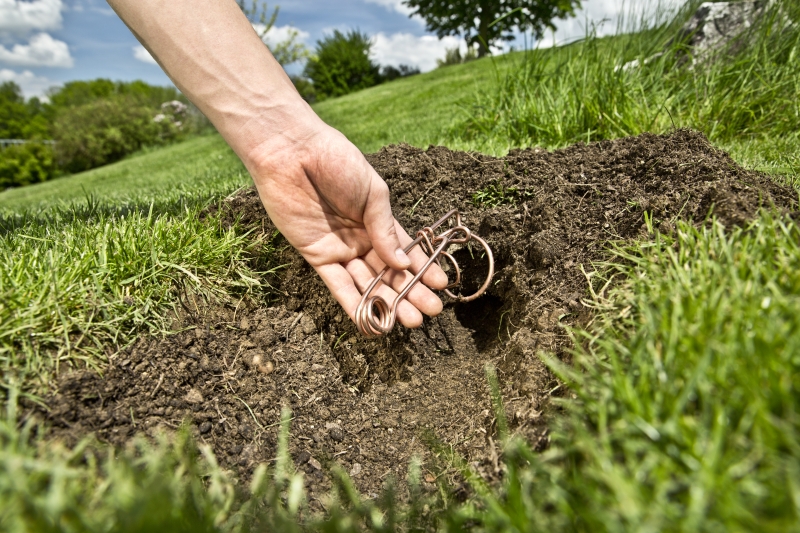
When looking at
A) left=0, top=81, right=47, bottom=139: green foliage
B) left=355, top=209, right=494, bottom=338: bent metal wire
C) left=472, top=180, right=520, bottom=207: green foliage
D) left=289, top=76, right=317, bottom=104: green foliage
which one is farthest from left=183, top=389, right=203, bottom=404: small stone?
left=0, top=81, right=47, bottom=139: green foliage

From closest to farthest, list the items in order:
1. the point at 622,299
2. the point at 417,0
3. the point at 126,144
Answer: the point at 622,299
the point at 126,144
the point at 417,0

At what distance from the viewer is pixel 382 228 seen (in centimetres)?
185

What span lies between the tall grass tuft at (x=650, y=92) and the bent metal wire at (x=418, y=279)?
145cm

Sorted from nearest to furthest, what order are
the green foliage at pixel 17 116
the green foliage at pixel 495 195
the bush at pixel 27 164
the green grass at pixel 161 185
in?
1. the green foliage at pixel 495 195
2. the green grass at pixel 161 185
3. the bush at pixel 27 164
4. the green foliage at pixel 17 116

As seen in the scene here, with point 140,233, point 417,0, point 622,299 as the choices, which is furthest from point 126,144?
point 622,299

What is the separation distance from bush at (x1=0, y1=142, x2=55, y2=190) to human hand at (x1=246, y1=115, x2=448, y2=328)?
31.7 meters

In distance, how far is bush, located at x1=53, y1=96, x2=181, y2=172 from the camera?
65.8 ft

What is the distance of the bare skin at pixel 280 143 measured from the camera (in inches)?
69.4

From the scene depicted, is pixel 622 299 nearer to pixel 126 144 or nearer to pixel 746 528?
pixel 746 528

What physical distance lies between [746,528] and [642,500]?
0.14 meters

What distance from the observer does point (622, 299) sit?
1.35m

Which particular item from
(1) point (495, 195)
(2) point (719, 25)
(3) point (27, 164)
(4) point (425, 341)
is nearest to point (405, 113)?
(2) point (719, 25)

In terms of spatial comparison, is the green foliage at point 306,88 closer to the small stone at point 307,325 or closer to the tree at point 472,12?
the tree at point 472,12

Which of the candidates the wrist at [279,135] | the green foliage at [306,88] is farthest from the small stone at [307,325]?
the green foliage at [306,88]
